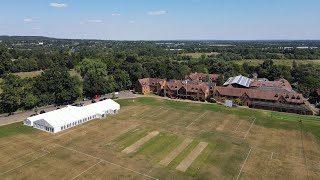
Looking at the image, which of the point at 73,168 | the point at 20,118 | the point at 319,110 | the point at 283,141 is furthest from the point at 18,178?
the point at 319,110

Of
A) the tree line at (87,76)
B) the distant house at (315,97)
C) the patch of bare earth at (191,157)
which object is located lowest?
the patch of bare earth at (191,157)

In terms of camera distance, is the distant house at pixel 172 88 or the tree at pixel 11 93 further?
the distant house at pixel 172 88

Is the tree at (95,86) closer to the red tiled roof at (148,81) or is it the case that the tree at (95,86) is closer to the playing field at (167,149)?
the red tiled roof at (148,81)

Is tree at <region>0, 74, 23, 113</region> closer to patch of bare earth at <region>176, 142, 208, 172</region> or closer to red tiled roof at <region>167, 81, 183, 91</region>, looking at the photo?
red tiled roof at <region>167, 81, 183, 91</region>

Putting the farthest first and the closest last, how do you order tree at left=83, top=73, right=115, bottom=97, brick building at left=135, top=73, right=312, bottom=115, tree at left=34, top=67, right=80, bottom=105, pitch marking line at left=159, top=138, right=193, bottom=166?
tree at left=83, top=73, right=115, bottom=97 → tree at left=34, top=67, right=80, bottom=105 → brick building at left=135, top=73, right=312, bottom=115 → pitch marking line at left=159, top=138, right=193, bottom=166

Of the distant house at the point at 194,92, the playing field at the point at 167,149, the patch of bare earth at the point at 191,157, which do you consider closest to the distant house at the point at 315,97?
the playing field at the point at 167,149

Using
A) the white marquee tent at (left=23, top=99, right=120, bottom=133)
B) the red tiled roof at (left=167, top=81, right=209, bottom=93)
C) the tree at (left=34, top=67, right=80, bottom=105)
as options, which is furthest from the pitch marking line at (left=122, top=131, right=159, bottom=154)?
the red tiled roof at (left=167, top=81, right=209, bottom=93)

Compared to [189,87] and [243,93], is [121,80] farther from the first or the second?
[243,93]
